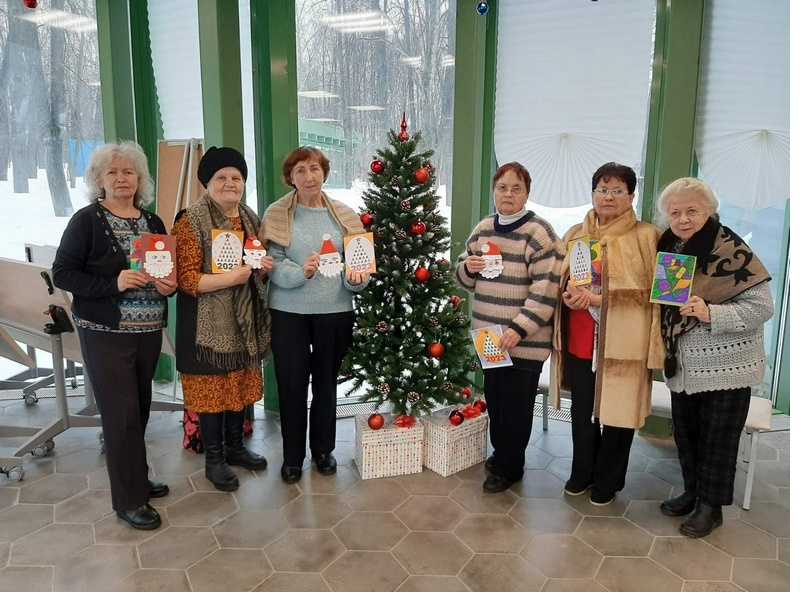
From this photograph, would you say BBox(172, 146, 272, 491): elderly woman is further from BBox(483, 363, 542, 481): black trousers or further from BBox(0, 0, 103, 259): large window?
BBox(0, 0, 103, 259): large window

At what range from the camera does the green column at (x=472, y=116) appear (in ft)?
12.6

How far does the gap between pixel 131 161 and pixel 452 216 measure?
209 cm

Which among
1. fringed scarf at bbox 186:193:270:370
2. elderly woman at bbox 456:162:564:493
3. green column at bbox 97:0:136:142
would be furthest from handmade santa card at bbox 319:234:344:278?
green column at bbox 97:0:136:142

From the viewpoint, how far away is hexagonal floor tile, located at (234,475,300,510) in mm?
2936

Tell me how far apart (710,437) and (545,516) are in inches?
31.8

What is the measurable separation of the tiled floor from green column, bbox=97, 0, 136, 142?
88.7 inches

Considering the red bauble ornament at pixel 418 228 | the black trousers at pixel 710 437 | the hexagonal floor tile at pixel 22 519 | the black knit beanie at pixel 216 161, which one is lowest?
the hexagonal floor tile at pixel 22 519

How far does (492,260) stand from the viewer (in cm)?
287

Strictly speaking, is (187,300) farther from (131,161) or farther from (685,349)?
(685,349)

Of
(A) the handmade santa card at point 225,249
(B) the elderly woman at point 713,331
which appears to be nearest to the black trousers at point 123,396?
(A) the handmade santa card at point 225,249

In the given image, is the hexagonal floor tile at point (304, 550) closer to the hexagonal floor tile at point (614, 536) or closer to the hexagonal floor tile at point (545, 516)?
the hexagonal floor tile at point (545, 516)

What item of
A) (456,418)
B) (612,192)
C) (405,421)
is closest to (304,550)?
(405,421)

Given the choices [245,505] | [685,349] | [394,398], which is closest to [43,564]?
[245,505]

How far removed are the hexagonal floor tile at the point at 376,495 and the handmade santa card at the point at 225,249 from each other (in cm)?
126
